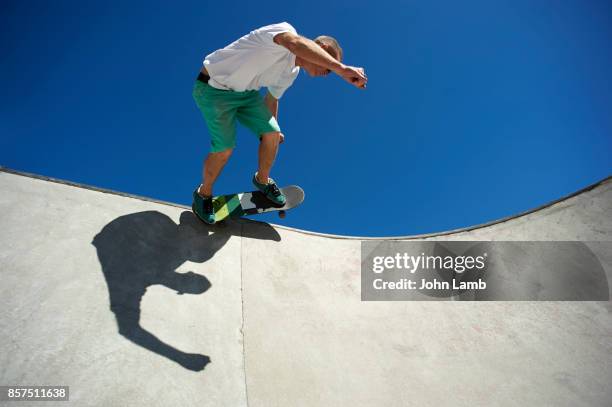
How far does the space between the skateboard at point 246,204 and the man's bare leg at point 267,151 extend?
1.34ft

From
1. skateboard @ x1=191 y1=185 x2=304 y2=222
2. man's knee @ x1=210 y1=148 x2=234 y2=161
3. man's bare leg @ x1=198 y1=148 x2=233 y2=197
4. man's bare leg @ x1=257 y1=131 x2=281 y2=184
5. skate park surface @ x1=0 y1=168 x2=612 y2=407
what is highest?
man's bare leg @ x1=257 y1=131 x2=281 y2=184

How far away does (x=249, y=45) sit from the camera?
3.67m

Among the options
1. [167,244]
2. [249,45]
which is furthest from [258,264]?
[249,45]

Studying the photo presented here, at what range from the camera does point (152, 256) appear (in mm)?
3627

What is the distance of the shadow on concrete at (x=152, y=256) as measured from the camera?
105 inches

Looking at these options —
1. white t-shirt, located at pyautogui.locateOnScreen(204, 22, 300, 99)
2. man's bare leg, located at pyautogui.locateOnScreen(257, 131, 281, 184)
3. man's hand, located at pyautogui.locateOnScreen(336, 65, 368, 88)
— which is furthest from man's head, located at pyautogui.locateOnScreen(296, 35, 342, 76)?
man's bare leg, located at pyautogui.locateOnScreen(257, 131, 281, 184)

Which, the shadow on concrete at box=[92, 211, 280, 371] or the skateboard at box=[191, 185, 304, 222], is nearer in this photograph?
the shadow on concrete at box=[92, 211, 280, 371]

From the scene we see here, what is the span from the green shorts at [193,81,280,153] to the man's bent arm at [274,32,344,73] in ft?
3.09

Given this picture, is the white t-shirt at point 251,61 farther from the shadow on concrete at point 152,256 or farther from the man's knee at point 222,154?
the shadow on concrete at point 152,256

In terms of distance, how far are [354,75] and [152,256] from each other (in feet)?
8.32

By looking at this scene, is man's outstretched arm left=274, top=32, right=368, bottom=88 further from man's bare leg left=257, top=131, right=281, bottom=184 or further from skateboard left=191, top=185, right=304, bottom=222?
skateboard left=191, top=185, right=304, bottom=222

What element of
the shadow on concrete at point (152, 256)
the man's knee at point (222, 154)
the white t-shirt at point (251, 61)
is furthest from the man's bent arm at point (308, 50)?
the shadow on concrete at point (152, 256)

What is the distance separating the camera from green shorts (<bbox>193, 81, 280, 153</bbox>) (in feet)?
13.2

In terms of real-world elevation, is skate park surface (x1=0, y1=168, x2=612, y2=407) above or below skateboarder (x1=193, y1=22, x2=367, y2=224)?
below
